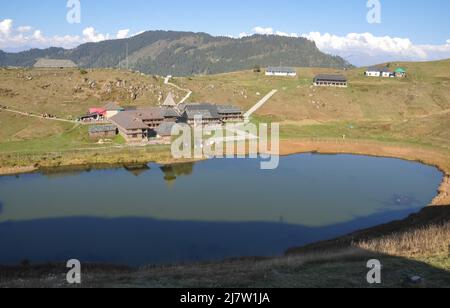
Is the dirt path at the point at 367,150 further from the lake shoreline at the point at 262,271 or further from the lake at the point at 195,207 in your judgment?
the lake shoreline at the point at 262,271

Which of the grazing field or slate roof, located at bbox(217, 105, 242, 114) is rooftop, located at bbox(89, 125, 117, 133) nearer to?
the grazing field

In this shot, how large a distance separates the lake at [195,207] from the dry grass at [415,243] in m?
5.65

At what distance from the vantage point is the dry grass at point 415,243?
1310 inches

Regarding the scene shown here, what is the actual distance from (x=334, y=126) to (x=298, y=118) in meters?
9.64

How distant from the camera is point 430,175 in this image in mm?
64188

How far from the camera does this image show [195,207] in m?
48.2

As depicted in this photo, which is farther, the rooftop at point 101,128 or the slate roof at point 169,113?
the slate roof at point 169,113

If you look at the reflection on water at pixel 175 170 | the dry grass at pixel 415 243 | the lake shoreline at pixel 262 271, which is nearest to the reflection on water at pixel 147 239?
the lake shoreline at pixel 262 271

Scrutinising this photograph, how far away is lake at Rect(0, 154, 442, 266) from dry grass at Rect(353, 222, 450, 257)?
565cm

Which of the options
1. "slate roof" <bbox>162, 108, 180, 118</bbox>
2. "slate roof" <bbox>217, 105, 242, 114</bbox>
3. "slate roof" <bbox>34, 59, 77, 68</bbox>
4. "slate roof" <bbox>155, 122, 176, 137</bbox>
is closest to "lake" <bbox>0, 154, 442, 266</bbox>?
"slate roof" <bbox>155, 122, 176, 137</bbox>

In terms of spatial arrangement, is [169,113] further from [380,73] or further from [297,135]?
[380,73]

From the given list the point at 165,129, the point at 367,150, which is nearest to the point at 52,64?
the point at 165,129

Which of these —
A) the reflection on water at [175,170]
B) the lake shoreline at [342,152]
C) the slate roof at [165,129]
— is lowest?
the reflection on water at [175,170]
